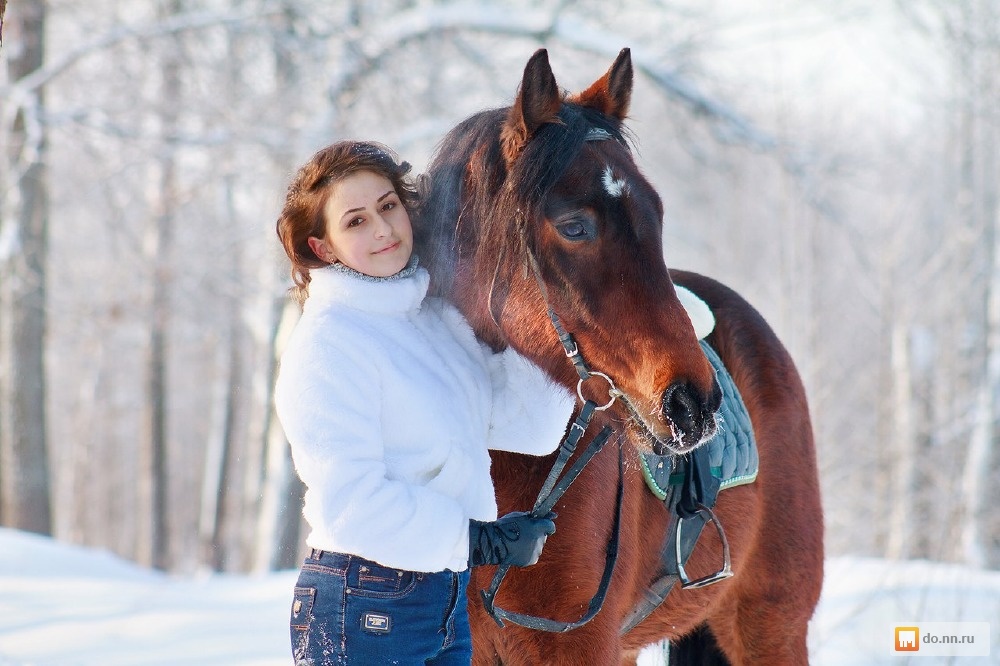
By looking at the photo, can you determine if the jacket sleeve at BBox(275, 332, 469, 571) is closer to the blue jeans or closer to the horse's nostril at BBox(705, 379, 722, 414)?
the blue jeans

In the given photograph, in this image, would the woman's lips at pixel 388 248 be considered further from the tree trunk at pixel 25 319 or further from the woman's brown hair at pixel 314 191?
the tree trunk at pixel 25 319

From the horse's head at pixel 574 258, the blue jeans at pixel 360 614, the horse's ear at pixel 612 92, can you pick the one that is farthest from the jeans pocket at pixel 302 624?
the horse's ear at pixel 612 92

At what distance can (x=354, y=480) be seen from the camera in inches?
69.1

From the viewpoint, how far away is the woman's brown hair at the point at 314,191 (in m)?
2.05

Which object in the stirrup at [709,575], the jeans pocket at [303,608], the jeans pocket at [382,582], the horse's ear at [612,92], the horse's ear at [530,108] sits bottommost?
the stirrup at [709,575]

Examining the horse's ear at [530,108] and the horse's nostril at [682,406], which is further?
the horse's ear at [530,108]

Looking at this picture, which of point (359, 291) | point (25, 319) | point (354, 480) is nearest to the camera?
point (354, 480)

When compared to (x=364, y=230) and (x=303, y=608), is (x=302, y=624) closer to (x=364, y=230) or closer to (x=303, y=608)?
(x=303, y=608)

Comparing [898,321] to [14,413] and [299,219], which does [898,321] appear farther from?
[299,219]

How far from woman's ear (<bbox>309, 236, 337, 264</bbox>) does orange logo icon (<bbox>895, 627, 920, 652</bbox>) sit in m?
3.95

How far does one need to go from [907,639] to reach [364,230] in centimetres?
403

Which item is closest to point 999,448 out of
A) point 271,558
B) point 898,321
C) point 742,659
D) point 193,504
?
point 898,321

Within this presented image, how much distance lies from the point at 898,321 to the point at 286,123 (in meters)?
11.2

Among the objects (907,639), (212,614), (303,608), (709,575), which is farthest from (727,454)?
(212,614)
